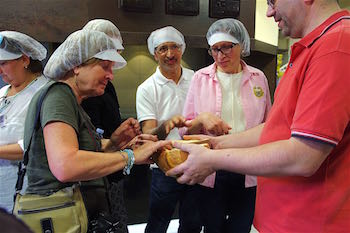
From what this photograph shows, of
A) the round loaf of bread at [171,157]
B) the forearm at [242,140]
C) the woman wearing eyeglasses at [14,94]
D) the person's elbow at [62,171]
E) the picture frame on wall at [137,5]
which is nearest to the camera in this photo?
the person's elbow at [62,171]

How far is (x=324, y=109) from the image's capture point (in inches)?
31.3

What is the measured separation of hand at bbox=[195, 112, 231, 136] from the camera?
165 centimetres

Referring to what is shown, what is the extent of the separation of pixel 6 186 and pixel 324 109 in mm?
1599

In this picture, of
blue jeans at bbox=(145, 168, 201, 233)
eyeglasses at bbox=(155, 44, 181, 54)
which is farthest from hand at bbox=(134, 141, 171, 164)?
eyeglasses at bbox=(155, 44, 181, 54)

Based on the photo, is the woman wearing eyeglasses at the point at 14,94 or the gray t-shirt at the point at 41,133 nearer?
the gray t-shirt at the point at 41,133

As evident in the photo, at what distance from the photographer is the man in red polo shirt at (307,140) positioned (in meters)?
0.80

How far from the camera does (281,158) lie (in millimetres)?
874

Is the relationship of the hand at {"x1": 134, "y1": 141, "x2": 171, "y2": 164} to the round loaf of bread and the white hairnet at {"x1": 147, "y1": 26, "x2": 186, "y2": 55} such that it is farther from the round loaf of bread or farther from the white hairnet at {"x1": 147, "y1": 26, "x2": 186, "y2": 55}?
the white hairnet at {"x1": 147, "y1": 26, "x2": 186, "y2": 55}

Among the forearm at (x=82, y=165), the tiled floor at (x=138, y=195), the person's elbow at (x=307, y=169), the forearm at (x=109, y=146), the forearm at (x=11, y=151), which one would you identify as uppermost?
the person's elbow at (x=307, y=169)

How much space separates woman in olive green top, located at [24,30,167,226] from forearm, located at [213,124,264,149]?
32cm

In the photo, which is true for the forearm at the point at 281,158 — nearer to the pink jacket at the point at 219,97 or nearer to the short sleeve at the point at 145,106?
the pink jacket at the point at 219,97

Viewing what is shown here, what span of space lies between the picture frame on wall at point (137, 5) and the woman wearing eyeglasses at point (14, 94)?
0.92 meters

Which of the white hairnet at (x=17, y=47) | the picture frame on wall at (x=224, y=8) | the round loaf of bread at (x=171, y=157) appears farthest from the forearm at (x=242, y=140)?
the picture frame on wall at (x=224, y=8)

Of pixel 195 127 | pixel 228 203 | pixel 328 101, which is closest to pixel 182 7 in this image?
pixel 195 127
